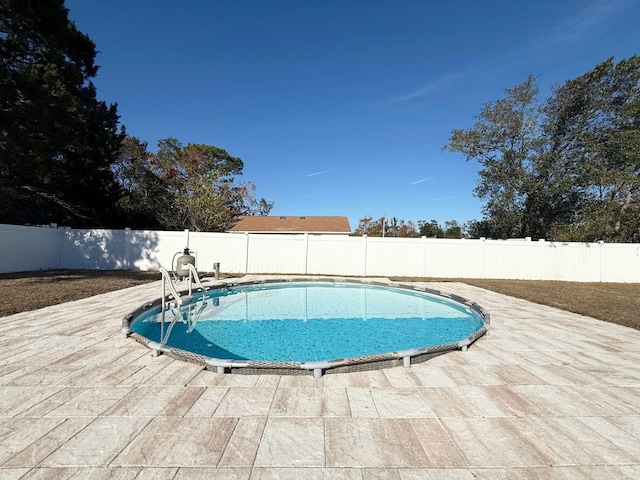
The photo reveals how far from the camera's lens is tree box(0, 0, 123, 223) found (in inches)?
411

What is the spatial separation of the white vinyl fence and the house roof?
1260cm

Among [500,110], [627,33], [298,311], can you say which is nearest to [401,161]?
[500,110]

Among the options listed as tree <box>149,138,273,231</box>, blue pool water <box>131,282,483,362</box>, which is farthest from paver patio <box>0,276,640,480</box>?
tree <box>149,138,273,231</box>

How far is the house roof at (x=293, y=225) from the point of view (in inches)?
1032

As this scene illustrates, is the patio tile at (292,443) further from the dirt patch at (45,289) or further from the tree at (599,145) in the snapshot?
the tree at (599,145)

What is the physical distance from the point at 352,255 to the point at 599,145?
54.8 feet

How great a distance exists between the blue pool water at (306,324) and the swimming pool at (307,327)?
0.02 m

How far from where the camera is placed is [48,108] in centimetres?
1100

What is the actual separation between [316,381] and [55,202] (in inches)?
732

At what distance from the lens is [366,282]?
34.7 ft

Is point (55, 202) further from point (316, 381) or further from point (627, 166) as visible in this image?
point (627, 166)

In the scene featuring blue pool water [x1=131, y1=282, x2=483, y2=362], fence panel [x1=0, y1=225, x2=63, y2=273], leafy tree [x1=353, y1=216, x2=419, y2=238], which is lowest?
blue pool water [x1=131, y1=282, x2=483, y2=362]

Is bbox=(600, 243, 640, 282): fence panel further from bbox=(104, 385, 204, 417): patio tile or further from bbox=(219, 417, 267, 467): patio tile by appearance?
bbox=(104, 385, 204, 417): patio tile

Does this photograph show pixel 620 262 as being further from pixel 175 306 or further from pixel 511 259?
pixel 175 306
